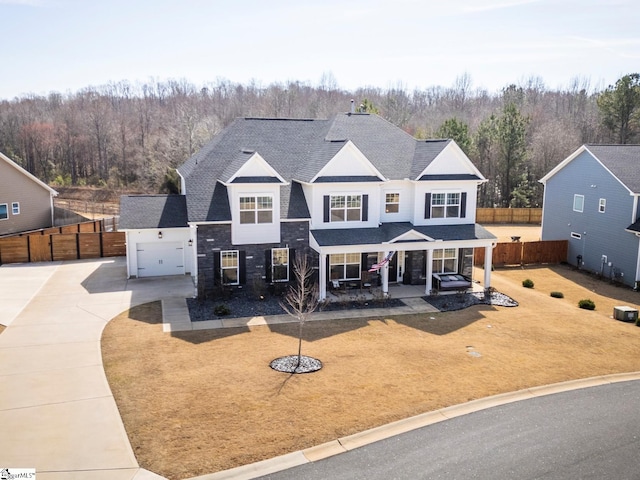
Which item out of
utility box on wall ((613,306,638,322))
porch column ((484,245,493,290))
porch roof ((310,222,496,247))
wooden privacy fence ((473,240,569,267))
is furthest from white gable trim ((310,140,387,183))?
utility box on wall ((613,306,638,322))

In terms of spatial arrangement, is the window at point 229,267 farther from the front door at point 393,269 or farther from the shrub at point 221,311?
the front door at point 393,269

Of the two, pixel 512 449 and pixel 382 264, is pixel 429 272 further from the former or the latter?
pixel 512 449

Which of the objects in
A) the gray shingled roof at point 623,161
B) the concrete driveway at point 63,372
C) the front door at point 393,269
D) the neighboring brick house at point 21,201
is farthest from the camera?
the neighboring brick house at point 21,201

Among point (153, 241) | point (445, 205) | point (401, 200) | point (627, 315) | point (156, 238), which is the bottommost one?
point (627, 315)

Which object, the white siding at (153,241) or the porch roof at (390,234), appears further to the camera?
the white siding at (153,241)

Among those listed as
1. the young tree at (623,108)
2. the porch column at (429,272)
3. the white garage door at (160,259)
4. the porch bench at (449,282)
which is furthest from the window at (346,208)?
the young tree at (623,108)

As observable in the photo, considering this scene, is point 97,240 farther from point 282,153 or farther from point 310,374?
point 310,374
